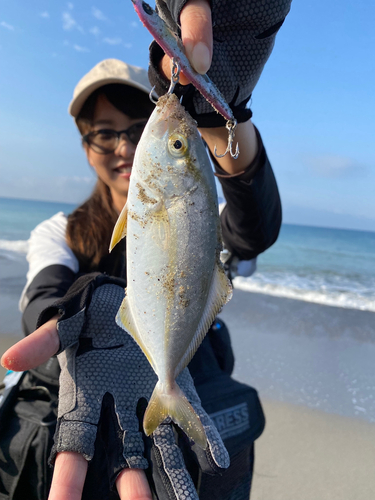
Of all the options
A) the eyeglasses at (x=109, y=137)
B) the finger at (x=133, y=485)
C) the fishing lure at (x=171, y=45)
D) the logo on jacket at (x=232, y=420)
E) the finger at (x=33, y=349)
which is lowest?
the logo on jacket at (x=232, y=420)

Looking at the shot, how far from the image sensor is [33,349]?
1.23 m

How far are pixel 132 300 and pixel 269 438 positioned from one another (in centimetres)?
357

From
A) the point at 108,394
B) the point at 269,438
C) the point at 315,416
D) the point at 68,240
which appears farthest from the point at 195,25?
the point at 315,416

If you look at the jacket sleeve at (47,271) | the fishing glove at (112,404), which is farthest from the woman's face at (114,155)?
the fishing glove at (112,404)

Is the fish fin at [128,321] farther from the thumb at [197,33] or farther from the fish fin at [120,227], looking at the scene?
the thumb at [197,33]

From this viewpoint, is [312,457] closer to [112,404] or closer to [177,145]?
[112,404]

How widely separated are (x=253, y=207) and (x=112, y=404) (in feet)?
4.54

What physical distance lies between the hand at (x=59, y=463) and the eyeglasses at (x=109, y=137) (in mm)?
1824

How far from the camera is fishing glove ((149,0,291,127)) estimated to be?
135 centimetres

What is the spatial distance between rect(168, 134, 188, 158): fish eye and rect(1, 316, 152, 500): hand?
84 cm

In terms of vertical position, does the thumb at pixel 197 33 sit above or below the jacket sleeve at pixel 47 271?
above

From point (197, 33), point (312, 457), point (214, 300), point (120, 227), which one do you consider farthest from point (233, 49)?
point (312, 457)

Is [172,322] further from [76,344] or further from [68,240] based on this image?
[68,240]

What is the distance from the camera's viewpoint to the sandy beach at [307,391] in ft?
11.4
